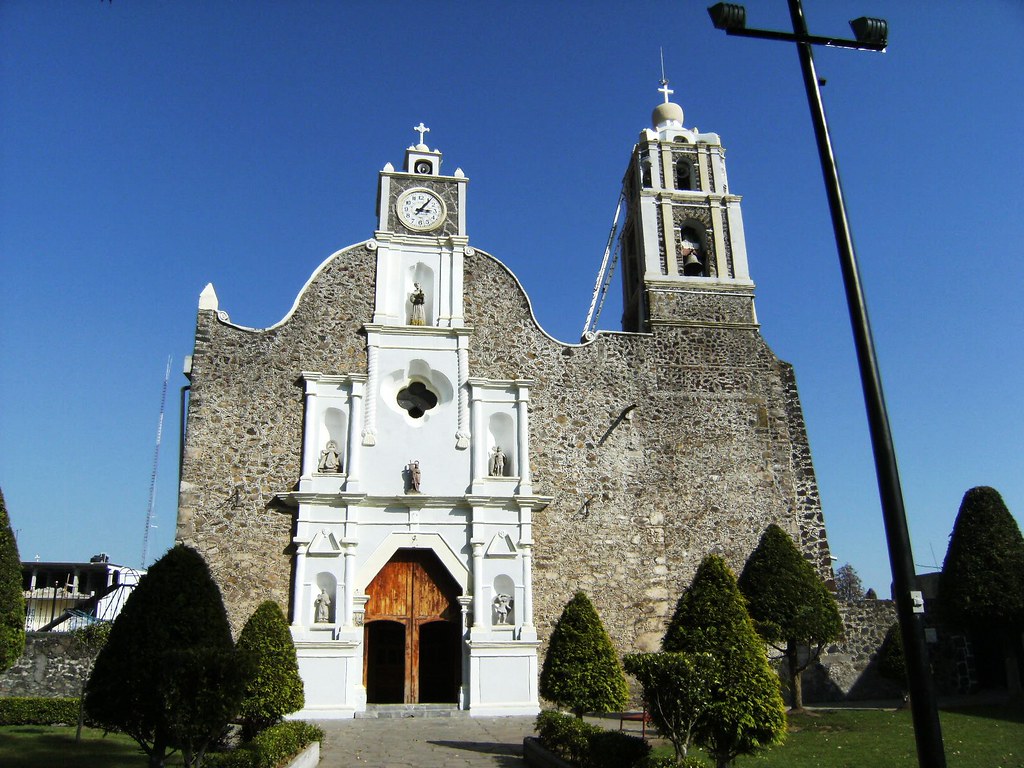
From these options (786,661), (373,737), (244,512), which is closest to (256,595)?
(244,512)

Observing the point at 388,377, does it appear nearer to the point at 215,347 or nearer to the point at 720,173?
the point at 215,347

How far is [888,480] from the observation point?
610cm

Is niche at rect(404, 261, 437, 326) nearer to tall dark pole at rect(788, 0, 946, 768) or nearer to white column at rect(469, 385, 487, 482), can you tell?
white column at rect(469, 385, 487, 482)

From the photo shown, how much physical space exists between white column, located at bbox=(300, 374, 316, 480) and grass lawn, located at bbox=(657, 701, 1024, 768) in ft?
30.3

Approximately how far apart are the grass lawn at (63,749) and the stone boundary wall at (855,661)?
13343 mm

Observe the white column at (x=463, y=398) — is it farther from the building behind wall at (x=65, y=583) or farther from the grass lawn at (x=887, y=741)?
the building behind wall at (x=65, y=583)

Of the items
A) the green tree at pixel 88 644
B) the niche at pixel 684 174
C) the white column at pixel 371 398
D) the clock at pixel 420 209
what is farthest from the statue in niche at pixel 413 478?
the niche at pixel 684 174

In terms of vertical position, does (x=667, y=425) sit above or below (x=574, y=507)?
above

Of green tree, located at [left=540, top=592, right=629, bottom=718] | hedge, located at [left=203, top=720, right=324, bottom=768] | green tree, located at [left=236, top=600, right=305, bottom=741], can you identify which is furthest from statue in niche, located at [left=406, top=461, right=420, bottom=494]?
hedge, located at [left=203, top=720, right=324, bottom=768]

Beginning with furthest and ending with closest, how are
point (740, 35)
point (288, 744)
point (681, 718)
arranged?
point (288, 744) → point (681, 718) → point (740, 35)

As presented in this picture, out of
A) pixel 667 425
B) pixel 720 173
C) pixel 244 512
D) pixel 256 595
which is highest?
pixel 720 173

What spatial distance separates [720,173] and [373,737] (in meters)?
17.0

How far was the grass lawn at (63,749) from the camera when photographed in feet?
38.4

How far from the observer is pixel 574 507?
18625 millimetres
